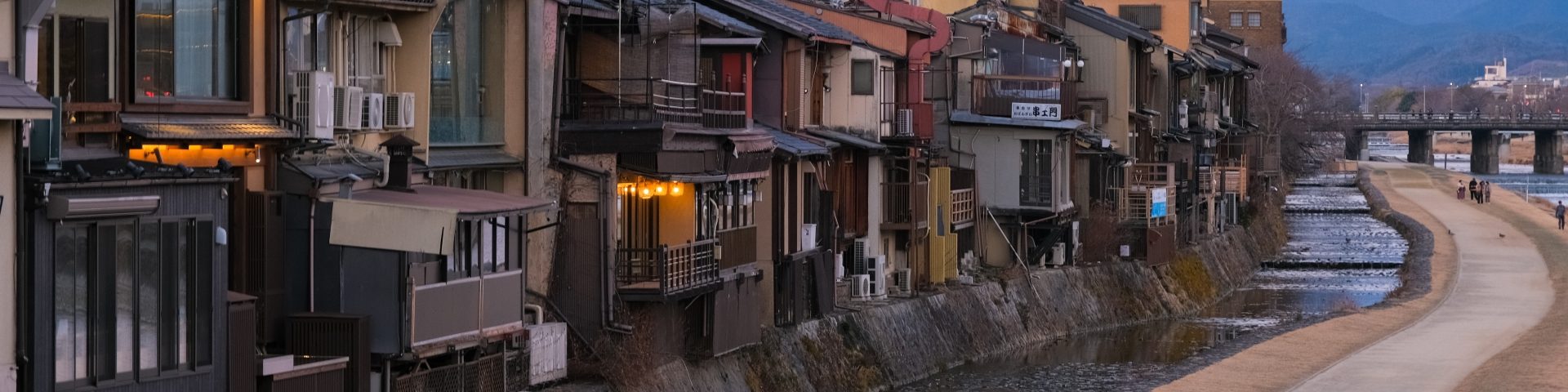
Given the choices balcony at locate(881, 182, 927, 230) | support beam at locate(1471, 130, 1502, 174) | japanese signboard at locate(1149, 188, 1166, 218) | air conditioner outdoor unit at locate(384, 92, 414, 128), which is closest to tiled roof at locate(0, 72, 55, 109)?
air conditioner outdoor unit at locate(384, 92, 414, 128)

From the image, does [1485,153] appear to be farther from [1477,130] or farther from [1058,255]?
[1058,255]

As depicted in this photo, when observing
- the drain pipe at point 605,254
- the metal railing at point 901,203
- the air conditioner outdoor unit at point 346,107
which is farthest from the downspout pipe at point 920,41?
the air conditioner outdoor unit at point 346,107

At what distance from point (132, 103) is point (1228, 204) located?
217ft

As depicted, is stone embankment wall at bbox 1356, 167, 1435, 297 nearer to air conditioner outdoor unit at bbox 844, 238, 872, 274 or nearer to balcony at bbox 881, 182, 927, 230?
balcony at bbox 881, 182, 927, 230

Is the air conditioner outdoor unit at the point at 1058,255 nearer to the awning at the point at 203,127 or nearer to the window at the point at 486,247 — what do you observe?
the window at the point at 486,247

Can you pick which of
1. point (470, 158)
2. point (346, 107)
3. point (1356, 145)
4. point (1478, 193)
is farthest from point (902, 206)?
point (1356, 145)

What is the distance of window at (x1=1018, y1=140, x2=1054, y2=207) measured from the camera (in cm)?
4978

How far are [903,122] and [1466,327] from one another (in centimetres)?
1543

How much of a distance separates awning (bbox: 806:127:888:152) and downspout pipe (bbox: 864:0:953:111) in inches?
108

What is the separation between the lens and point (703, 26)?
33156 mm

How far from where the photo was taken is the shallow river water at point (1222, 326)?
133 ft

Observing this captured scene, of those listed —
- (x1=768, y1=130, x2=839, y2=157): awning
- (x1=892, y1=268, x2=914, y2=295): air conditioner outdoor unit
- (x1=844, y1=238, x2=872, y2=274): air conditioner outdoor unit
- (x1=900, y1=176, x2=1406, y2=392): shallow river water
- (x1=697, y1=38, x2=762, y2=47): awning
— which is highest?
(x1=697, y1=38, x2=762, y2=47): awning

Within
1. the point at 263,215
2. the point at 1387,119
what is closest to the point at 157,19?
the point at 263,215

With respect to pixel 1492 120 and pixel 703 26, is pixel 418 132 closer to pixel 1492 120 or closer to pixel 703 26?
pixel 703 26
